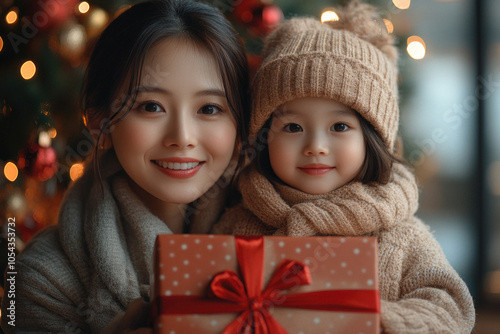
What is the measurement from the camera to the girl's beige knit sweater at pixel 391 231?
2.98 ft

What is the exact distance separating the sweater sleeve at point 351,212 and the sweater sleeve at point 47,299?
480mm

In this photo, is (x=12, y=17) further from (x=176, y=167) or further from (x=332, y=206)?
(x=332, y=206)

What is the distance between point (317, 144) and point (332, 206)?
137 millimetres

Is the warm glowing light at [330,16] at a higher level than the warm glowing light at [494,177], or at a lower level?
higher

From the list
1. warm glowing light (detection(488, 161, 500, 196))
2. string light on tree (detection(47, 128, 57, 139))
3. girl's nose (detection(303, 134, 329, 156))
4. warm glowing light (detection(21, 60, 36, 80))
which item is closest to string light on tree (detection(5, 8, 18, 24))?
warm glowing light (detection(21, 60, 36, 80))

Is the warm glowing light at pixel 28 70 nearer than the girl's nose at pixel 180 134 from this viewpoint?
No

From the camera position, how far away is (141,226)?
113 centimetres

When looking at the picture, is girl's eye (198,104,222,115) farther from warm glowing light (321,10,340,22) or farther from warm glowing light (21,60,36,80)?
warm glowing light (21,60,36,80)

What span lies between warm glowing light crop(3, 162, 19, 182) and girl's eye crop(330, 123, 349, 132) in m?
1.11

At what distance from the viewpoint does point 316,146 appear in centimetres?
104

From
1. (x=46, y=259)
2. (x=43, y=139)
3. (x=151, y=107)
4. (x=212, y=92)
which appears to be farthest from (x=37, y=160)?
(x=212, y=92)

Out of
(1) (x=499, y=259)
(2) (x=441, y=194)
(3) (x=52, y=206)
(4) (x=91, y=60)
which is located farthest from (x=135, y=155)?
(1) (x=499, y=259)

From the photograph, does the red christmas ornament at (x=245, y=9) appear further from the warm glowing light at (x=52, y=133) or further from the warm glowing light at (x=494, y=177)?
the warm glowing light at (x=494, y=177)

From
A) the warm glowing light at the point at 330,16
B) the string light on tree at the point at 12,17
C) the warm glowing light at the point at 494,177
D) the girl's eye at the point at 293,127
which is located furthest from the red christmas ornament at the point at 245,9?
the warm glowing light at the point at 494,177
